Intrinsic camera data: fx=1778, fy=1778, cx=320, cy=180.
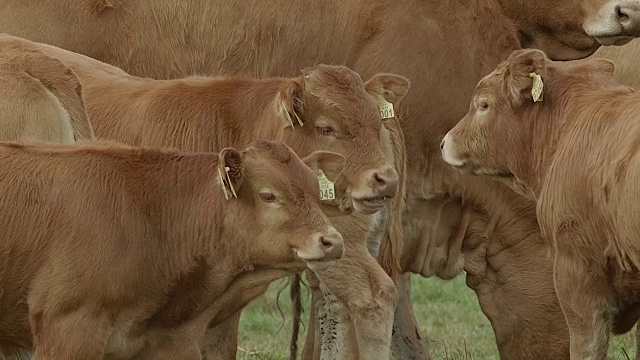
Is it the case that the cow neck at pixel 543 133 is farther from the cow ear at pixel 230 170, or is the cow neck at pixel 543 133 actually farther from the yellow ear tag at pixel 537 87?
the cow ear at pixel 230 170

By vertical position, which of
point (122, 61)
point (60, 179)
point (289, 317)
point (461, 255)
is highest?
point (60, 179)

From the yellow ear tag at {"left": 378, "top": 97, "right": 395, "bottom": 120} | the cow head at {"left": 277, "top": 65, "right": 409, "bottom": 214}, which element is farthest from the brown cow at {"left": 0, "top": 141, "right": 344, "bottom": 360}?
the yellow ear tag at {"left": 378, "top": 97, "right": 395, "bottom": 120}

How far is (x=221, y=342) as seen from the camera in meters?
10.1

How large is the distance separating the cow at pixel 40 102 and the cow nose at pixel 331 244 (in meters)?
2.03

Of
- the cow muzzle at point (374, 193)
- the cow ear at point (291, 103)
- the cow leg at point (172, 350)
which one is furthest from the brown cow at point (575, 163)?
the cow leg at point (172, 350)

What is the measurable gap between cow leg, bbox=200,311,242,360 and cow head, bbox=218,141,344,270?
143cm

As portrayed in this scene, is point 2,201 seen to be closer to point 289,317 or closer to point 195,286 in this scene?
point 195,286

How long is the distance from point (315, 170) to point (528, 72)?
4.69ft

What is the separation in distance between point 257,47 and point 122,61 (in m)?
0.89

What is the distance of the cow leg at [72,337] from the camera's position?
8.38 meters

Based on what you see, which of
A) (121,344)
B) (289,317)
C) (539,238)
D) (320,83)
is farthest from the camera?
(289,317)

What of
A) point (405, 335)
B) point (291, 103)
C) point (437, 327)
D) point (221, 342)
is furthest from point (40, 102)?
point (437, 327)

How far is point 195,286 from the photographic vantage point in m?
8.86

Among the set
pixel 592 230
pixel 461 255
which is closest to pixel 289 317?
pixel 461 255
